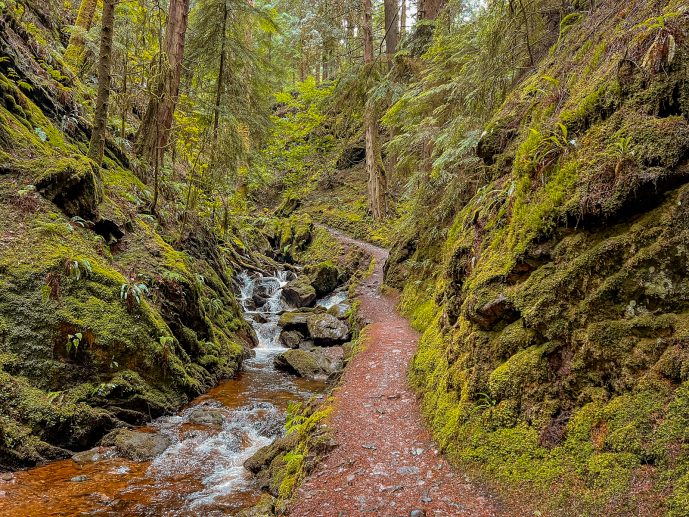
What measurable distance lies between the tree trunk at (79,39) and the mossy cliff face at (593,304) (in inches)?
530

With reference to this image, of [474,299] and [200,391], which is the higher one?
[474,299]

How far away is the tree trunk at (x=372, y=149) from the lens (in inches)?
731

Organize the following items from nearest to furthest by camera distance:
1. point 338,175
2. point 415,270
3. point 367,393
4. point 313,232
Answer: point 367,393, point 415,270, point 313,232, point 338,175

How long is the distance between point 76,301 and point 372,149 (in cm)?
1550

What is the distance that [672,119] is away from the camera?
3.29 metres

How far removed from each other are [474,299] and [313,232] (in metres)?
20.8

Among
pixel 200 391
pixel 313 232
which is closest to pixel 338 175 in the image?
pixel 313 232

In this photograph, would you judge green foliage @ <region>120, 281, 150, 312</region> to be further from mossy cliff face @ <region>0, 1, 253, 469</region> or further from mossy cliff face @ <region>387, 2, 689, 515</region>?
mossy cliff face @ <region>387, 2, 689, 515</region>

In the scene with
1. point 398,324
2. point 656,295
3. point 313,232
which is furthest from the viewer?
point 313,232

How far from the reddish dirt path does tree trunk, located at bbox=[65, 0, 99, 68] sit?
→ 1278 centimetres

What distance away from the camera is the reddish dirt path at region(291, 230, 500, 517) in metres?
3.53

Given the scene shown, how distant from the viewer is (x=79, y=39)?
1307 centimetres

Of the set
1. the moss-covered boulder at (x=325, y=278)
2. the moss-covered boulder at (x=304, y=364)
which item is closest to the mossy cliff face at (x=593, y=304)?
the moss-covered boulder at (x=304, y=364)

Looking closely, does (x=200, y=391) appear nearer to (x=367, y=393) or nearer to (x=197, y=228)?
(x=367, y=393)
